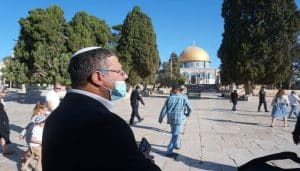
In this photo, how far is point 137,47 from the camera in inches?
1971

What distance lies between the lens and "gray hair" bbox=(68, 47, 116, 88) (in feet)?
6.94

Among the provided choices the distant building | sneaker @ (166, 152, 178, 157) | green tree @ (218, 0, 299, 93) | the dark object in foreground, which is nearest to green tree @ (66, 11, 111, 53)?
green tree @ (218, 0, 299, 93)

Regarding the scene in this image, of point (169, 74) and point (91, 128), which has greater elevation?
point (169, 74)

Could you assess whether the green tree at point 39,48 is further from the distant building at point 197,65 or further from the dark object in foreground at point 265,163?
the distant building at point 197,65

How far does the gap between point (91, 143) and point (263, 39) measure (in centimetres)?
4032

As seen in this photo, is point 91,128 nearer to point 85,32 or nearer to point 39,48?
point 39,48

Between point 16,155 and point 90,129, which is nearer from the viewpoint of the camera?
point 90,129

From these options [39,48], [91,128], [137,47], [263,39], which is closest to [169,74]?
[137,47]

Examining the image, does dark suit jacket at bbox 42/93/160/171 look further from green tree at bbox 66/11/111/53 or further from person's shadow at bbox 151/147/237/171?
green tree at bbox 66/11/111/53

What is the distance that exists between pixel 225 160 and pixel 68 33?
32.1m

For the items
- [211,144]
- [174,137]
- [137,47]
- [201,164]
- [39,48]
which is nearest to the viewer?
[201,164]

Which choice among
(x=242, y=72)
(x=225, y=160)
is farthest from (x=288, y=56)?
(x=225, y=160)

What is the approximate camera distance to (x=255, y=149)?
37.1 feet

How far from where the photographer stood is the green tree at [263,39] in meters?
40.0
